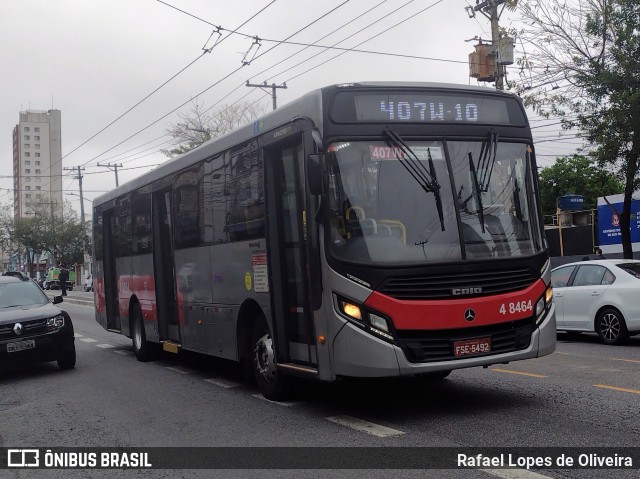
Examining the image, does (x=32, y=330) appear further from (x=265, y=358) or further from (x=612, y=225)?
(x=612, y=225)

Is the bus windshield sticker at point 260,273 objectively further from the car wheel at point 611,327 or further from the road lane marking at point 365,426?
the car wheel at point 611,327

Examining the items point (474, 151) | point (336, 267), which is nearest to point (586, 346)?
point (474, 151)

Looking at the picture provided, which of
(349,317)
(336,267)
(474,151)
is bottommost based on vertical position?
(349,317)

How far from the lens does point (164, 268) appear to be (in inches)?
476

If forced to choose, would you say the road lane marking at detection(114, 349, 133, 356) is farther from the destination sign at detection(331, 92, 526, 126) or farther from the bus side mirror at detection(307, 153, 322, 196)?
the destination sign at detection(331, 92, 526, 126)

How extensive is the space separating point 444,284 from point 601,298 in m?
7.38

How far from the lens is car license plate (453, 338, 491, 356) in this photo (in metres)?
6.96

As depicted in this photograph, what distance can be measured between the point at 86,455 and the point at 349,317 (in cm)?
266

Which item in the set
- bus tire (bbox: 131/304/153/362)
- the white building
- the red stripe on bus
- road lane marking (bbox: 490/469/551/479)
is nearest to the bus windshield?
the red stripe on bus

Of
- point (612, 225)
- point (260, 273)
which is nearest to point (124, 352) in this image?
point (260, 273)

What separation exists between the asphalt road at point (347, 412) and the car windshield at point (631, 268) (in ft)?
6.47

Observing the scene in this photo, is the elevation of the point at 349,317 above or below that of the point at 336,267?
below

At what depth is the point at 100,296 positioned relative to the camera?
1623 cm

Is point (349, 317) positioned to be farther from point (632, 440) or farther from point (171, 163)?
point (171, 163)
